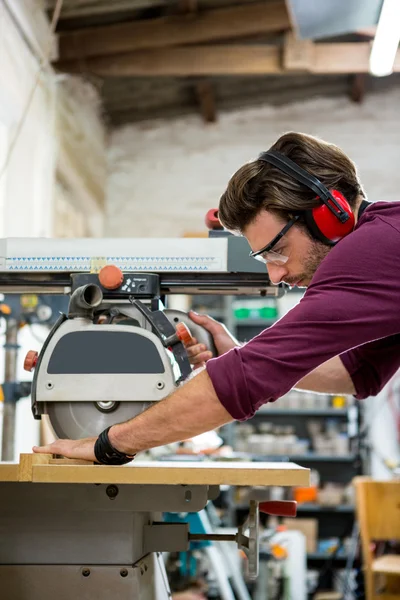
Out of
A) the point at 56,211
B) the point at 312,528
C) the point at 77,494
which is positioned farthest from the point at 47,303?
the point at 312,528

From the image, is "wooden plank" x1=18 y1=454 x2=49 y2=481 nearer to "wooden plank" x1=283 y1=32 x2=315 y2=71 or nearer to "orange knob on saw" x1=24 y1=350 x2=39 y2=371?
"orange knob on saw" x1=24 y1=350 x2=39 y2=371

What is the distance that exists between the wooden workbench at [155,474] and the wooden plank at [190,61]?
14.6 feet

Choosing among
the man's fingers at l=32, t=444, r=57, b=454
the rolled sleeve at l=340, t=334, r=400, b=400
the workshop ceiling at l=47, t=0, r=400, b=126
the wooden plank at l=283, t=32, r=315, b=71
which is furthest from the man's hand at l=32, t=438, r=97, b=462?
the wooden plank at l=283, t=32, r=315, b=71

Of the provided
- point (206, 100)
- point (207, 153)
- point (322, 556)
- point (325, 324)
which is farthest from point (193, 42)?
point (325, 324)

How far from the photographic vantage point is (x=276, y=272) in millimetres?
1567

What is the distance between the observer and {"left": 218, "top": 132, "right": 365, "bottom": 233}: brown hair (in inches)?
58.7

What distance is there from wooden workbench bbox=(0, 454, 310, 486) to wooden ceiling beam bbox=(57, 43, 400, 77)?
14.6ft

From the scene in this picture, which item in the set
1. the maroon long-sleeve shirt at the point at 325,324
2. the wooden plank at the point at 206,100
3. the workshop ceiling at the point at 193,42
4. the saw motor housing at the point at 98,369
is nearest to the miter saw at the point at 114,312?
the saw motor housing at the point at 98,369

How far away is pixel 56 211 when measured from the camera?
527 centimetres

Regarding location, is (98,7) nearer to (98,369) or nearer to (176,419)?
(98,369)

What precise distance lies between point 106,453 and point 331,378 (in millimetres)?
694

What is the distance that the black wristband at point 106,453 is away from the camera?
4.38 ft

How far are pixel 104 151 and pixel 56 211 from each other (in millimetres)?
1672

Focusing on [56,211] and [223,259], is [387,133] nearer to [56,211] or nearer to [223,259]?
[56,211]
